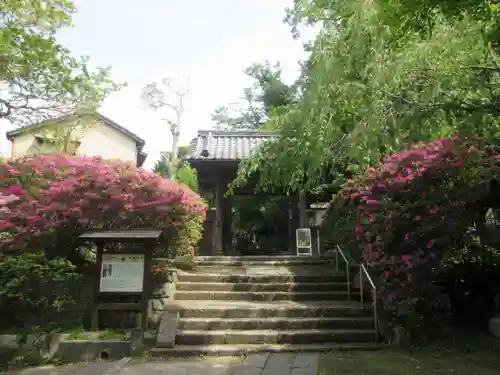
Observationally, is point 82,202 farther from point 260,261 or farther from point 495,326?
point 495,326

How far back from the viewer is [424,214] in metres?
5.98

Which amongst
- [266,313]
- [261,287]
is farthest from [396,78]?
[261,287]

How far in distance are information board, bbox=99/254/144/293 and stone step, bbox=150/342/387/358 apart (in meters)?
1.10

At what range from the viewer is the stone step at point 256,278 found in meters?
8.41

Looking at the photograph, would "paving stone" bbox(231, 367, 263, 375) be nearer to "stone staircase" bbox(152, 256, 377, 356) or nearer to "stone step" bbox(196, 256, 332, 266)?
"stone staircase" bbox(152, 256, 377, 356)

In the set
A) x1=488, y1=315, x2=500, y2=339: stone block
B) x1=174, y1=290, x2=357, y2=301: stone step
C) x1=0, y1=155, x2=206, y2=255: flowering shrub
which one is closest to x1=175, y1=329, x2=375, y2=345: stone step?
x1=174, y1=290, x2=357, y2=301: stone step

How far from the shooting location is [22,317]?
6.43 m

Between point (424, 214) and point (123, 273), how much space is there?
4615 millimetres

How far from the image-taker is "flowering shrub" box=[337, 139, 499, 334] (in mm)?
5887

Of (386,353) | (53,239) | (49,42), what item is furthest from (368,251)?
(49,42)

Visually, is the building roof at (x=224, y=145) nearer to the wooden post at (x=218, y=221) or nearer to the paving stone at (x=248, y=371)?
the wooden post at (x=218, y=221)

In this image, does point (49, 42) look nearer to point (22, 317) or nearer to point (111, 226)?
point (111, 226)

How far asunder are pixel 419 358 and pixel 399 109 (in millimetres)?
3290

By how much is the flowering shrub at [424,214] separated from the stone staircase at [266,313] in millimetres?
917
